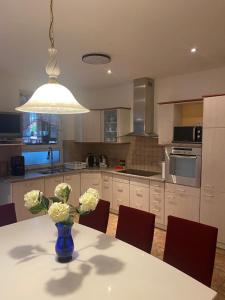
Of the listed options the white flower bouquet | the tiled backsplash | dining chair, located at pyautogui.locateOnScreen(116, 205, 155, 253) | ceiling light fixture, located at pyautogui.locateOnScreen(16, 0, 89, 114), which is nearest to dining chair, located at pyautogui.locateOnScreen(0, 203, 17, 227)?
the white flower bouquet

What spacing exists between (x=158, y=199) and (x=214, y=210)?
2.89ft

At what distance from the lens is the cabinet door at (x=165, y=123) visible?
12.2ft

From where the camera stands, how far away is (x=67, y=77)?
163 inches

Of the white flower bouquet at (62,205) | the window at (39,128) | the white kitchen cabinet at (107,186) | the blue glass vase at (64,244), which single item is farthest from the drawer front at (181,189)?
the window at (39,128)

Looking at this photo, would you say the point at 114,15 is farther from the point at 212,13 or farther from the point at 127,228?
the point at 127,228

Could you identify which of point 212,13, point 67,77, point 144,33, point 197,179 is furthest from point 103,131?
point 212,13

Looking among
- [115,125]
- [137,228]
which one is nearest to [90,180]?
[115,125]

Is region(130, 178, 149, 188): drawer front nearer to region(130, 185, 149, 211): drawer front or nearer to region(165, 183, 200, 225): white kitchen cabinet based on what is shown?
region(130, 185, 149, 211): drawer front

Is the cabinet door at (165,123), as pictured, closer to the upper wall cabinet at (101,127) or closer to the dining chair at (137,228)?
the upper wall cabinet at (101,127)

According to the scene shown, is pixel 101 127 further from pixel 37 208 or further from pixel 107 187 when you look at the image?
pixel 37 208

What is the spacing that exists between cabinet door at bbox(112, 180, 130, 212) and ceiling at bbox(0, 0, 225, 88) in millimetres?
1973

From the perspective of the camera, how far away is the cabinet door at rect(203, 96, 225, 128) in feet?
9.98

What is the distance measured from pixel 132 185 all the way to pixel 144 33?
250 cm

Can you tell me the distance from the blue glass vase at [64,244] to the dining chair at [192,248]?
77 cm
